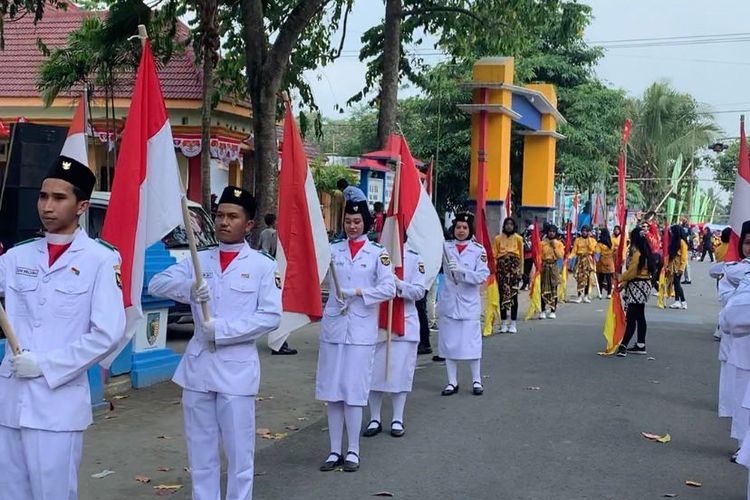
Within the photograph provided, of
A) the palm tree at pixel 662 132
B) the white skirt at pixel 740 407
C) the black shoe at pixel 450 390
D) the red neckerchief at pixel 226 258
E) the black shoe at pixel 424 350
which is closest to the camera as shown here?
the red neckerchief at pixel 226 258

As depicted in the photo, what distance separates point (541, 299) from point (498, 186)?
7.11 m

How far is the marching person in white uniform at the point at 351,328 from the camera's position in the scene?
6.79m

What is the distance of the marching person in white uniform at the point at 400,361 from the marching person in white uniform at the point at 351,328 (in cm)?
77

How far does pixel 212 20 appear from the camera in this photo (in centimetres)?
1275

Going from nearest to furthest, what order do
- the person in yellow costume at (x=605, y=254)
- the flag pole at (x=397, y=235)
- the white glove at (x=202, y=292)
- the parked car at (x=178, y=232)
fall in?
1. the white glove at (x=202, y=292)
2. the flag pole at (x=397, y=235)
3. the parked car at (x=178, y=232)
4. the person in yellow costume at (x=605, y=254)

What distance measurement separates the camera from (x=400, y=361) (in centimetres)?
795

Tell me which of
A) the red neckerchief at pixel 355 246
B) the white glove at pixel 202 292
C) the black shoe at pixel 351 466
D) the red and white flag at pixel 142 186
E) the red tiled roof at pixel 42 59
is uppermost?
the red tiled roof at pixel 42 59

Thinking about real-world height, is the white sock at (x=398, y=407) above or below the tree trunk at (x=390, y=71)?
below

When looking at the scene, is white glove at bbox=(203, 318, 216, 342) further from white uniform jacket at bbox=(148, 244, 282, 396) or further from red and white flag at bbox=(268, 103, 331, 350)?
red and white flag at bbox=(268, 103, 331, 350)

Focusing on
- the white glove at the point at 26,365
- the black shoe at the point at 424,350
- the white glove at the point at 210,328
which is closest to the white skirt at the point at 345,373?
the white glove at the point at 210,328

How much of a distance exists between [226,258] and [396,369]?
3060 millimetres

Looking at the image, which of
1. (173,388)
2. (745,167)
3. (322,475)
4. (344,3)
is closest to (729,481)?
(322,475)

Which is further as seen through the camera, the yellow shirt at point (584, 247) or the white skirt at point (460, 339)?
the yellow shirt at point (584, 247)

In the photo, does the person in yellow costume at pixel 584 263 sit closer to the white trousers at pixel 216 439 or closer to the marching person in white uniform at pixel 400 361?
the marching person in white uniform at pixel 400 361
